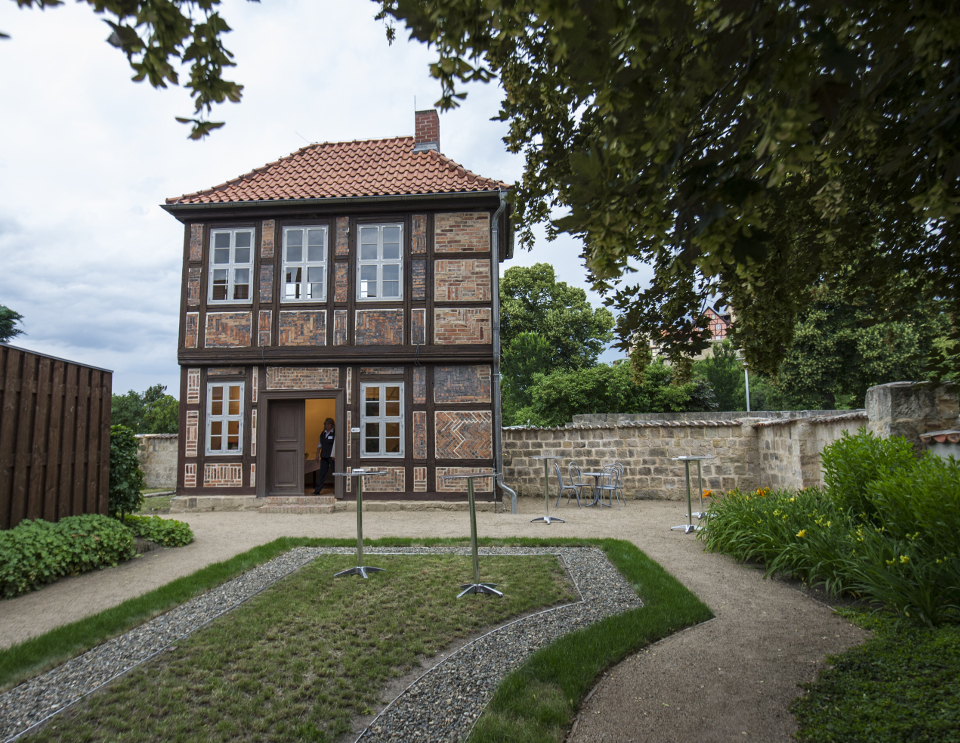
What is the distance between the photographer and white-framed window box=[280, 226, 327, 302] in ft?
36.3

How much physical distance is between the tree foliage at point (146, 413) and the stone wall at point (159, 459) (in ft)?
18.0

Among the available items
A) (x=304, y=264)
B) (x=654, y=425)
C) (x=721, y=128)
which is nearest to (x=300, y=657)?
(x=721, y=128)

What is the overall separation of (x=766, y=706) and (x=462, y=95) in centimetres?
301

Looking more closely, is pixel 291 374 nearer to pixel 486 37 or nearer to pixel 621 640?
pixel 621 640

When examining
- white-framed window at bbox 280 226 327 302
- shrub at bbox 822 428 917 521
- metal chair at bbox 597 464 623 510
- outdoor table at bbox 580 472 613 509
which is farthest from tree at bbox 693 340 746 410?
Result: shrub at bbox 822 428 917 521

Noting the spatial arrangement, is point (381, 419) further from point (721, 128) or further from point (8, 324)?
point (8, 324)

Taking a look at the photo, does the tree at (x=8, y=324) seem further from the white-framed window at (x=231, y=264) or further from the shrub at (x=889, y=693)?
the shrub at (x=889, y=693)

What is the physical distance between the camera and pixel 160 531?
7.29 m

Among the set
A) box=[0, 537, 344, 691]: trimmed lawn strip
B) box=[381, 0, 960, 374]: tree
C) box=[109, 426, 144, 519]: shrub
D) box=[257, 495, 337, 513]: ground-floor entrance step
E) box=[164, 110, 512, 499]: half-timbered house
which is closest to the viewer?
box=[381, 0, 960, 374]: tree

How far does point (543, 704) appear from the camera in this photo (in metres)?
2.78

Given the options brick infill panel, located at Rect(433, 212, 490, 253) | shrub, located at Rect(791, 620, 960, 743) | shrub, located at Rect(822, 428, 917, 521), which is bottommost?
shrub, located at Rect(791, 620, 960, 743)

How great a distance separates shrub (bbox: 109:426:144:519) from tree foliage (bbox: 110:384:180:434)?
14.0 metres

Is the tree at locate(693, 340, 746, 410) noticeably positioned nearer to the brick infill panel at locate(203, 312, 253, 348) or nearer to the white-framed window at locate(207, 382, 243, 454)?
the brick infill panel at locate(203, 312, 253, 348)

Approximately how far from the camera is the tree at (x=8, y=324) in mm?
27102
